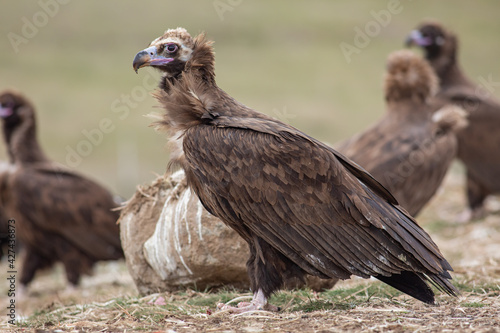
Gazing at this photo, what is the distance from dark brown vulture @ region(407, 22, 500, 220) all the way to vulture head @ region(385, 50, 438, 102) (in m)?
1.86

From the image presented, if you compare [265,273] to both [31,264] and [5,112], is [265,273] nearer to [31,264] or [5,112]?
[31,264]

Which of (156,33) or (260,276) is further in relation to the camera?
(156,33)

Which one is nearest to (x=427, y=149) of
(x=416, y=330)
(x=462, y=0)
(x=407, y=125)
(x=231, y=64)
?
(x=407, y=125)

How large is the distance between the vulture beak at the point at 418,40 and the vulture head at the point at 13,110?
6103 mm

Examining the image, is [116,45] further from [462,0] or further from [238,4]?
[462,0]

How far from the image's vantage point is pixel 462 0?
163 feet

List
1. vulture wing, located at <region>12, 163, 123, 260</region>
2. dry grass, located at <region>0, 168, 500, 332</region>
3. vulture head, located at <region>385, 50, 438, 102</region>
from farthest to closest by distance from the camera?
vulture wing, located at <region>12, 163, 123, 260</region> → vulture head, located at <region>385, 50, 438, 102</region> → dry grass, located at <region>0, 168, 500, 332</region>

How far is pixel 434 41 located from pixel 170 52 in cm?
740

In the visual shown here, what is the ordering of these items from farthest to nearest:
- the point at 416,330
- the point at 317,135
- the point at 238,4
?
the point at 238,4 < the point at 317,135 < the point at 416,330

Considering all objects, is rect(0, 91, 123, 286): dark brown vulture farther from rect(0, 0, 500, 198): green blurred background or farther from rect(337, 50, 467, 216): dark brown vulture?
rect(0, 0, 500, 198): green blurred background

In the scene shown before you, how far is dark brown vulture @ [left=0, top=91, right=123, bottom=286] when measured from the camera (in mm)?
10023

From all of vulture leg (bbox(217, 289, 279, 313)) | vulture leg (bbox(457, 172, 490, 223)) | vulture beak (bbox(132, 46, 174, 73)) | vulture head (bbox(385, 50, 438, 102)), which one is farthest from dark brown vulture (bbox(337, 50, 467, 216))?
vulture leg (bbox(457, 172, 490, 223))

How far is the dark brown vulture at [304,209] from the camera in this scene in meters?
4.84

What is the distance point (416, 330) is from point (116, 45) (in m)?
36.9
